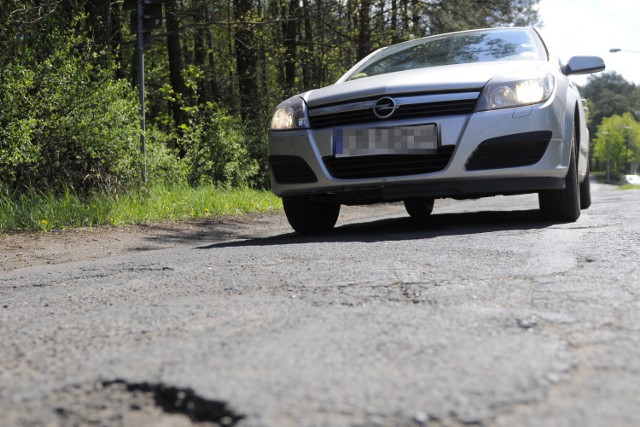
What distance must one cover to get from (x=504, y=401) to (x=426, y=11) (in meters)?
19.5

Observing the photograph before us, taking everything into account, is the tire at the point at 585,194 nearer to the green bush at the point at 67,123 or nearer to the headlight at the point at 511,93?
the headlight at the point at 511,93

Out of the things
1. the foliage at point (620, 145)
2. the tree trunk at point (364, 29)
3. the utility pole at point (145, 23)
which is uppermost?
the tree trunk at point (364, 29)

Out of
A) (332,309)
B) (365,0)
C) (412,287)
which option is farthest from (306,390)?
(365,0)

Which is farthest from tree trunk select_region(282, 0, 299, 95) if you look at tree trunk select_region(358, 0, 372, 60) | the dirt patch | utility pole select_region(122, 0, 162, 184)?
the dirt patch

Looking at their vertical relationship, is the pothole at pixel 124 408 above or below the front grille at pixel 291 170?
below

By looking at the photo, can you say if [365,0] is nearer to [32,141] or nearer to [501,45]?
[32,141]

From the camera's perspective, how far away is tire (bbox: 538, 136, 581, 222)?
560 cm

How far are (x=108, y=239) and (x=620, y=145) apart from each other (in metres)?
103

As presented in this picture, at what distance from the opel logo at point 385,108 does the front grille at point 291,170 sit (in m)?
0.67

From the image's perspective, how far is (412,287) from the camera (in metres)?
3.10

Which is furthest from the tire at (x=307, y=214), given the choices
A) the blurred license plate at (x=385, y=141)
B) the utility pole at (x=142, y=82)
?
the utility pole at (x=142, y=82)

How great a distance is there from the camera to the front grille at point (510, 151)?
5180 millimetres

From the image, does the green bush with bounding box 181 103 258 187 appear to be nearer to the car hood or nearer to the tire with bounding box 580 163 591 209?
the tire with bounding box 580 163 591 209

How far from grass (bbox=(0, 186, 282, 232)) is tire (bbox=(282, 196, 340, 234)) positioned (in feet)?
7.67
